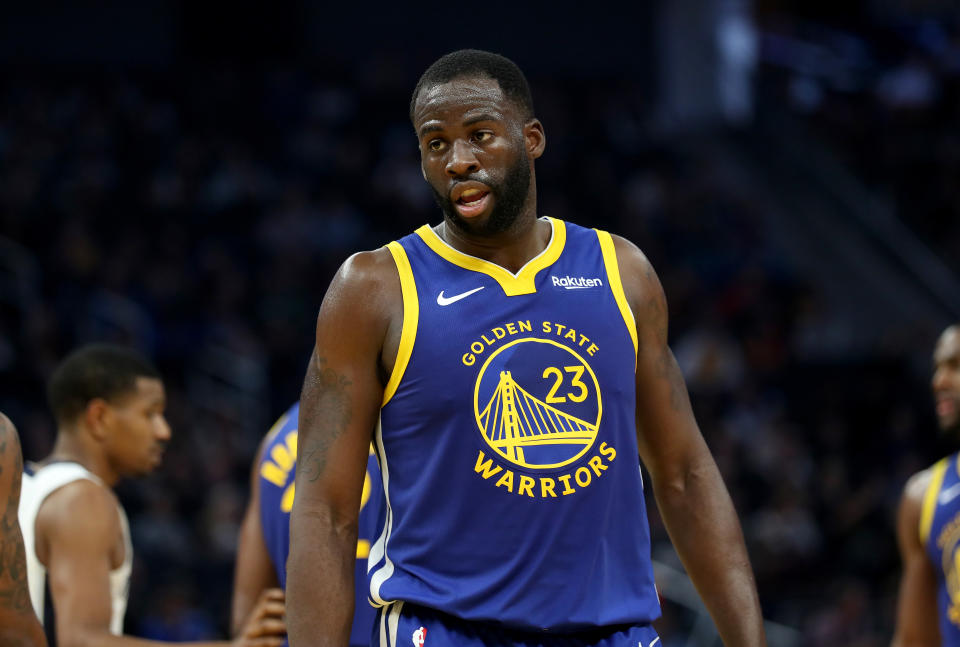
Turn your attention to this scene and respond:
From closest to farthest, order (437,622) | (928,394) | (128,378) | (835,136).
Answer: (437,622) < (128,378) < (928,394) < (835,136)

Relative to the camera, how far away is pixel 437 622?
2900 mm

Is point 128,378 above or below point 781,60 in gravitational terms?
below

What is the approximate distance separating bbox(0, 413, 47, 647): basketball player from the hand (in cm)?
93

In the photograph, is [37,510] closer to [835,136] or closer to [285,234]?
[285,234]

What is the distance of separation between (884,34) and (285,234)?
8.78m

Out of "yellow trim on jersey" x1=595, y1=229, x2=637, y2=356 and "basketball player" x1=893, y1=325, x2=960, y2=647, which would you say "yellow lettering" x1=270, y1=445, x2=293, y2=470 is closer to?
"yellow trim on jersey" x1=595, y1=229, x2=637, y2=356

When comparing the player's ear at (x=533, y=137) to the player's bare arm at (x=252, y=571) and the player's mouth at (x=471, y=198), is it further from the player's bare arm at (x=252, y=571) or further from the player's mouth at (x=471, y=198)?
the player's bare arm at (x=252, y=571)

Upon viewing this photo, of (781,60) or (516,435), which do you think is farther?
(781,60)

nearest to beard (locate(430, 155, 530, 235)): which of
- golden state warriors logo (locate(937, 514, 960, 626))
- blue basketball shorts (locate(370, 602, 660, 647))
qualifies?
blue basketball shorts (locate(370, 602, 660, 647))

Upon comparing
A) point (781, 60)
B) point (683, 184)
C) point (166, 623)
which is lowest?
point (166, 623)

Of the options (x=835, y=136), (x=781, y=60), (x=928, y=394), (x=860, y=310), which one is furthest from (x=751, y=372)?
(x=781, y=60)

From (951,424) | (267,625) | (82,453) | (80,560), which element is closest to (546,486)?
(267,625)

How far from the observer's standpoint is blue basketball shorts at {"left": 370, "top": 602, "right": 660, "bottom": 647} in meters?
2.88

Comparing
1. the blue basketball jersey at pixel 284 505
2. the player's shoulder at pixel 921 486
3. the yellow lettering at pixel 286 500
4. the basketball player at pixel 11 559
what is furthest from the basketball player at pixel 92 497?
the player's shoulder at pixel 921 486
